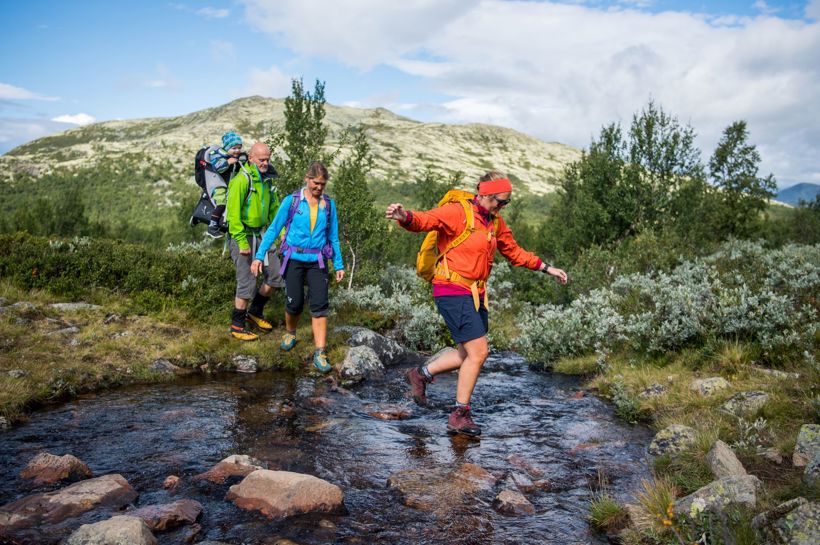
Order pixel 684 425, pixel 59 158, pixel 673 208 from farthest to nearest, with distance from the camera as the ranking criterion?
1. pixel 59 158
2. pixel 673 208
3. pixel 684 425

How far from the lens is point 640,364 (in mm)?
9250

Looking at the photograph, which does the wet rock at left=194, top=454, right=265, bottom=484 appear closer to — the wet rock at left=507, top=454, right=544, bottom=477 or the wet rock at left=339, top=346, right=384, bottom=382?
the wet rock at left=507, top=454, right=544, bottom=477

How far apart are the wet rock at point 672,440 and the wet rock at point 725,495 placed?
1402mm

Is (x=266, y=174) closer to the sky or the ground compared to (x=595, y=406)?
closer to the sky

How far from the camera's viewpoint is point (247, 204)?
962cm

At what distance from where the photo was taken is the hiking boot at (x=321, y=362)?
911 centimetres

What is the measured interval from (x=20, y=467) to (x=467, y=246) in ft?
16.4

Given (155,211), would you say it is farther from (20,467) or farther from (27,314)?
(20,467)

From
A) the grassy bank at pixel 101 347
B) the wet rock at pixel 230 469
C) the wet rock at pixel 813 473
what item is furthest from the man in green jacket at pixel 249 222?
the wet rock at pixel 813 473

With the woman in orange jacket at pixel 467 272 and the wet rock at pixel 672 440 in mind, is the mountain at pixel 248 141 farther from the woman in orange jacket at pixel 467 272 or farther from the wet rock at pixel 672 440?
the wet rock at pixel 672 440

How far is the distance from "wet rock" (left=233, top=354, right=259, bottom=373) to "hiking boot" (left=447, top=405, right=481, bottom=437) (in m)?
3.93

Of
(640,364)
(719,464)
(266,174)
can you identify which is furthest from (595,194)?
(719,464)

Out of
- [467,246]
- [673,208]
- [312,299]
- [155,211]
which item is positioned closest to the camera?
[467,246]

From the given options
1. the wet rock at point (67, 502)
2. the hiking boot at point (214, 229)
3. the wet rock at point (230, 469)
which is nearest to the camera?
the wet rock at point (67, 502)
